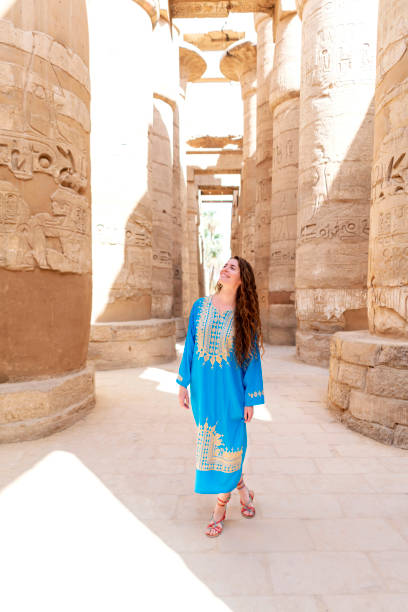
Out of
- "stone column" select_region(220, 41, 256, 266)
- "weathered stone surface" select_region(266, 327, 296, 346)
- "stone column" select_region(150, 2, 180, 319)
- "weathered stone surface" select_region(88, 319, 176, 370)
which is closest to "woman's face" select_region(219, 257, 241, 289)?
"weathered stone surface" select_region(88, 319, 176, 370)

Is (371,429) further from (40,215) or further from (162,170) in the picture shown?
(162,170)

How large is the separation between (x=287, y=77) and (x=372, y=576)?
1021 centimetres

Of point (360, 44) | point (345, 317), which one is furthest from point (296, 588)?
point (360, 44)

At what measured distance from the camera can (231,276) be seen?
244cm

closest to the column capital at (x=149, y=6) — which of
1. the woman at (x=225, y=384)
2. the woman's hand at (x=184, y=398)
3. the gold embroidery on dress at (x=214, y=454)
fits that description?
the woman at (x=225, y=384)

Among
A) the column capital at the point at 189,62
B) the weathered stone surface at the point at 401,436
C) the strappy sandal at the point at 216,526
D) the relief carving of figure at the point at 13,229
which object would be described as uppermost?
the column capital at the point at 189,62

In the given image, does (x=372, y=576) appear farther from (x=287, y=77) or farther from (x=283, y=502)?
(x=287, y=77)

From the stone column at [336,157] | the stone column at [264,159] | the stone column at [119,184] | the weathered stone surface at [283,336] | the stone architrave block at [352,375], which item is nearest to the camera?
the stone architrave block at [352,375]

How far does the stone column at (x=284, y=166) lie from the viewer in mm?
9477

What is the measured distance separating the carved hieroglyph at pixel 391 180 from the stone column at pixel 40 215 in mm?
3266

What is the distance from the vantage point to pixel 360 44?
6852 mm

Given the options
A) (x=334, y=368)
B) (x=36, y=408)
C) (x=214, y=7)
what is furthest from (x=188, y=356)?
(x=214, y=7)

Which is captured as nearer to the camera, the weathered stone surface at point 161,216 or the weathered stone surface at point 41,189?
the weathered stone surface at point 41,189

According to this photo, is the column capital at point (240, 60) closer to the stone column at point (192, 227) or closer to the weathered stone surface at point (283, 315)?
the stone column at point (192, 227)
